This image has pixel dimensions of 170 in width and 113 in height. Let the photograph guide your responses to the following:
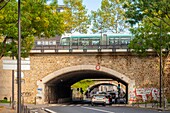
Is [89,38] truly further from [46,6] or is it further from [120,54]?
[46,6]

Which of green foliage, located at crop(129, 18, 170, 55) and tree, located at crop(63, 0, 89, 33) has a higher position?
tree, located at crop(63, 0, 89, 33)

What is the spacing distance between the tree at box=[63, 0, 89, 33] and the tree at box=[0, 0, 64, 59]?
1311 inches

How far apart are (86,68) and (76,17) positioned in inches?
784

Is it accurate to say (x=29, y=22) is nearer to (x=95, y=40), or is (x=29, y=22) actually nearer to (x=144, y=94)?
(x=144, y=94)

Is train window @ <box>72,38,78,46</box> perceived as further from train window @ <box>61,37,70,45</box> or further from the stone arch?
the stone arch

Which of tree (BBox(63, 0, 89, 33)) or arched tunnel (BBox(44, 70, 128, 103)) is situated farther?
tree (BBox(63, 0, 89, 33))

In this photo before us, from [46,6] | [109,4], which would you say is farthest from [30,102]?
[109,4]

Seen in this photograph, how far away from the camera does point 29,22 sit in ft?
80.6

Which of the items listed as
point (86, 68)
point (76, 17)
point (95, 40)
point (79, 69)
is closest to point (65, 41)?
point (95, 40)

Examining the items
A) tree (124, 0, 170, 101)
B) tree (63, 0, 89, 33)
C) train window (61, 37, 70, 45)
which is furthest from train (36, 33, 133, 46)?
tree (63, 0, 89, 33)

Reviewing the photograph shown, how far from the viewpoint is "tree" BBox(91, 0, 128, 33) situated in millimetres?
60562

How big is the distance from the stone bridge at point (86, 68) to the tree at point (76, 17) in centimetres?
1763

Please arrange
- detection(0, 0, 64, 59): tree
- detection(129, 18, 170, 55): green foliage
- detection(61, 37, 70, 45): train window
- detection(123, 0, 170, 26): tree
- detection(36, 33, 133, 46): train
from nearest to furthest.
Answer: detection(123, 0, 170, 26): tree < detection(0, 0, 64, 59): tree < detection(129, 18, 170, 55): green foliage < detection(36, 33, 133, 46): train < detection(61, 37, 70, 45): train window

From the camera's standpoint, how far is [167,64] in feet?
136
